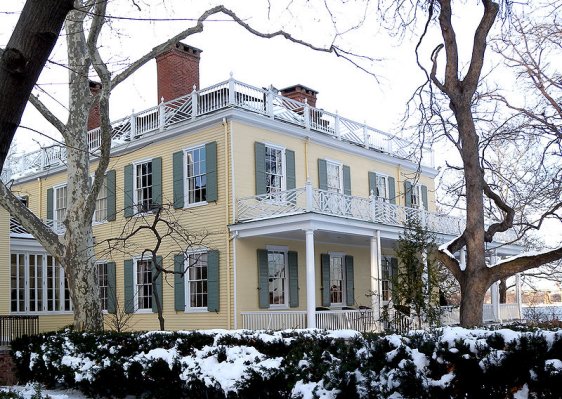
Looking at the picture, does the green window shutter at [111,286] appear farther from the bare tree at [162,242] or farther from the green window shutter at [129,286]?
the green window shutter at [129,286]

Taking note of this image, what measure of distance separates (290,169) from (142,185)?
16.7 feet

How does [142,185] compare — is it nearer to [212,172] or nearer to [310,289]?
[212,172]

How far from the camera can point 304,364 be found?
7.24 metres

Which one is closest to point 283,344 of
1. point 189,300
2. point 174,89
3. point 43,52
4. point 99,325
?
point 43,52

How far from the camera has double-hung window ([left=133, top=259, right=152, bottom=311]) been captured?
2036 centimetres

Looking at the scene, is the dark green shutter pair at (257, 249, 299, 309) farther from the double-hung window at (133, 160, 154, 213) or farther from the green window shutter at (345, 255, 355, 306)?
the double-hung window at (133, 160, 154, 213)

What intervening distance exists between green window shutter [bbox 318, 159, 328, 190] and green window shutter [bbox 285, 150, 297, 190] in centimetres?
117

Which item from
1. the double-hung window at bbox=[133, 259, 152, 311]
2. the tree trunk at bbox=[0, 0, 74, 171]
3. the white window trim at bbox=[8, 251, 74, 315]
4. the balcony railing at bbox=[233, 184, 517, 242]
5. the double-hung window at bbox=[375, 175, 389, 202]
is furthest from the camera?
the double-hung window at bbox=[375, 175, 389, 202]

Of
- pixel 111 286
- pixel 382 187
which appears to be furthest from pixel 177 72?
pixel 382 187

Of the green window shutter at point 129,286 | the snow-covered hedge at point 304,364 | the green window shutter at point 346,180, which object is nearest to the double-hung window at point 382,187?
the green window shutter at point 346,180

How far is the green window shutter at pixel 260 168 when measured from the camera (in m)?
18.7

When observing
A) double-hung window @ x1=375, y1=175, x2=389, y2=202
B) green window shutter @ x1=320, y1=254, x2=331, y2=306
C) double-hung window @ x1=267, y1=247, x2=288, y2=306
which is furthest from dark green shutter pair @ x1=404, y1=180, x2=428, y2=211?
double-hung window @ x1=267, y1=247, x2=288, y2=306

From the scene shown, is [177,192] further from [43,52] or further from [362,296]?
[43,52]

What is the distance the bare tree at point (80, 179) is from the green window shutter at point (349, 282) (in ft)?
34.3
